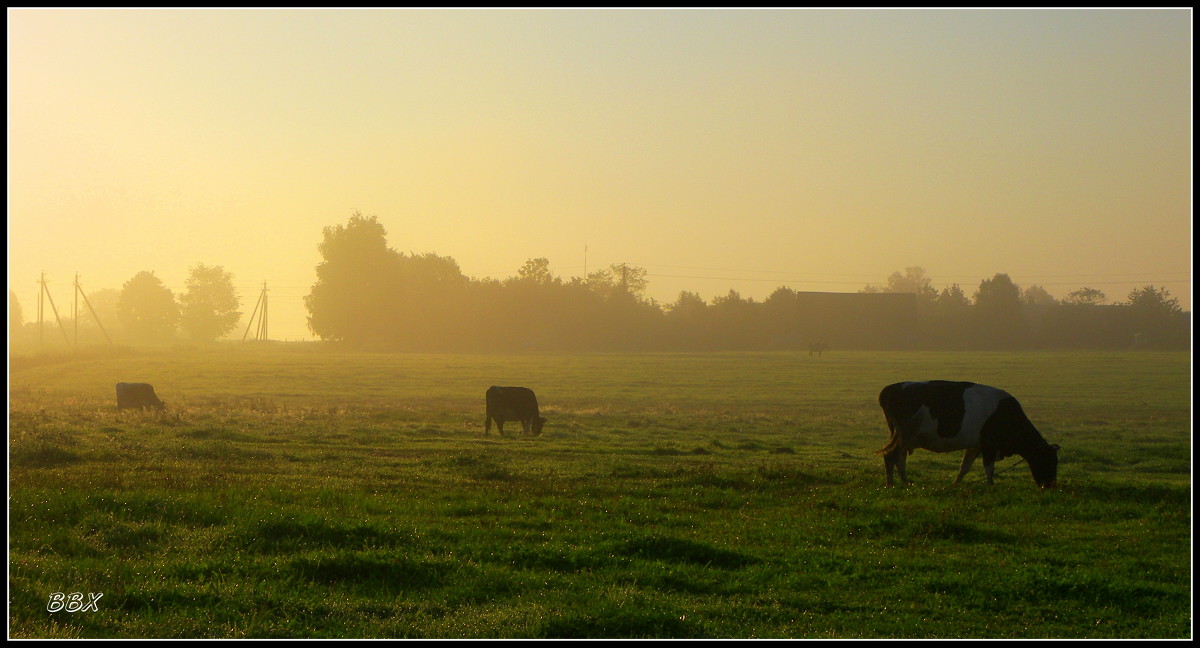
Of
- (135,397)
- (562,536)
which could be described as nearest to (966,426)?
(562,536)

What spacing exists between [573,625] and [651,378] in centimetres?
5225

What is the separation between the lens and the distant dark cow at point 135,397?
33281 mm

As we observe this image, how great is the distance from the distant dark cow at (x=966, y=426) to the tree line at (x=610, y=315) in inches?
2935

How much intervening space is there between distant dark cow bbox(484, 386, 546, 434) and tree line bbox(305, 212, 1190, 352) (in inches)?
2421

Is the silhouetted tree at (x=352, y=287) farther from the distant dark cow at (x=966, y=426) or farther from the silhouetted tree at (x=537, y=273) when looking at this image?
the distant dark cow at (x=966, y=426)

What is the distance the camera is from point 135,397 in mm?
33625

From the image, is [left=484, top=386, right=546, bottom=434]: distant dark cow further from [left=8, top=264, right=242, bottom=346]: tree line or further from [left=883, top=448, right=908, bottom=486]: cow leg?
[left=8, top=264, right=242, bottom=346]: tree line

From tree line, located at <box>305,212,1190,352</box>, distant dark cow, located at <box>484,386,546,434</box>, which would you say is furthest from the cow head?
tree line, located at <box>305,212,1190,352</box>

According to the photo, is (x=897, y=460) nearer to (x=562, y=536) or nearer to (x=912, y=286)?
(x=562, y=536)

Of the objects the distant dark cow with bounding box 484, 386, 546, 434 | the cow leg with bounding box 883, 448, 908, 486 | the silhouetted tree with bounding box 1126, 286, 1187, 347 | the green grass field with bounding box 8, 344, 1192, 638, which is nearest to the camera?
the green grass field with bounding box 8, 344, 1192, 638

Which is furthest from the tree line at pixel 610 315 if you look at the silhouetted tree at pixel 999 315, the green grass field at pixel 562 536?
the green grass field at pixel 562 536

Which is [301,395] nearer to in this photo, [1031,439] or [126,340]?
[1031,439]

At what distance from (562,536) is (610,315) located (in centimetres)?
8674

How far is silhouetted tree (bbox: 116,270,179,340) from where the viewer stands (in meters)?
107
